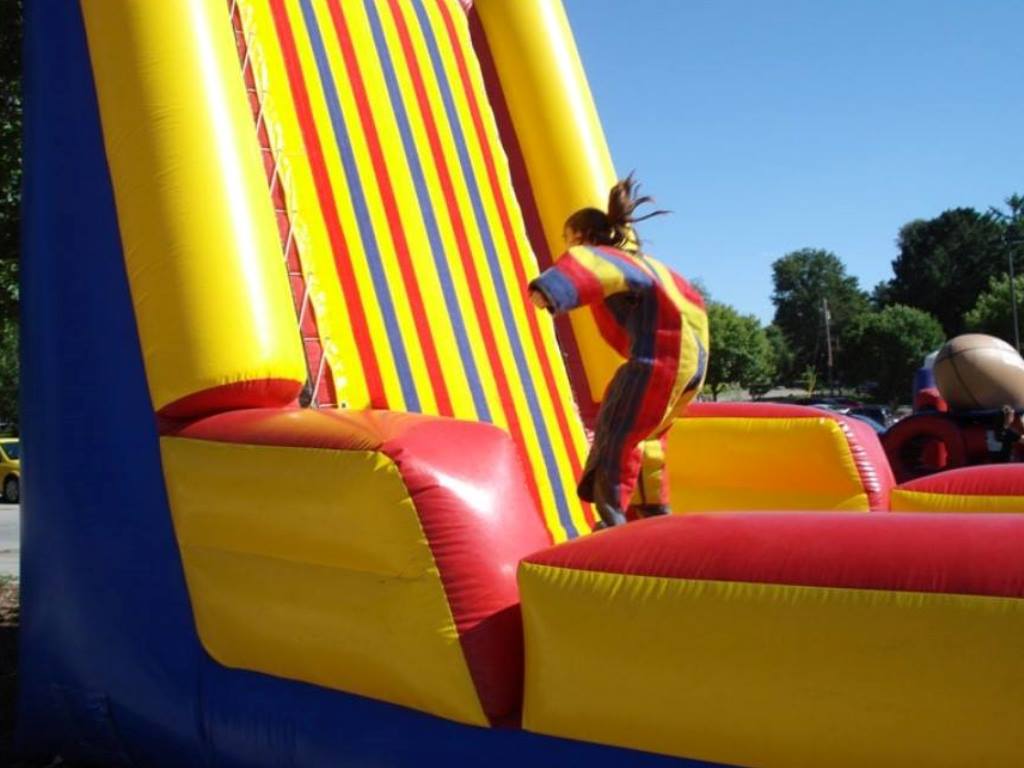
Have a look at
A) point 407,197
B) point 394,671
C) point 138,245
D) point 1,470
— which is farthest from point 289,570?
point 1,470

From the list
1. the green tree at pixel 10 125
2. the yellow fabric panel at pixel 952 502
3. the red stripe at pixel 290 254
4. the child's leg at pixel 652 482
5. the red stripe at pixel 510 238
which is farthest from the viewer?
the green tree at pixel 10 125

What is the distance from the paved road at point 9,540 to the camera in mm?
7536

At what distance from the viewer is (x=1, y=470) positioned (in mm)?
16641

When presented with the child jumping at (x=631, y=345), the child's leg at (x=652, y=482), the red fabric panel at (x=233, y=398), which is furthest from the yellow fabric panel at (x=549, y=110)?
the red fabric panel at (x=233, y=398)

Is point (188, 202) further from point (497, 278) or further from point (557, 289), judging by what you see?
point (497, 278)

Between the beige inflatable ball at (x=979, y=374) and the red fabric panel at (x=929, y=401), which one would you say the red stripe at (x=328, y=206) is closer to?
the beige inflatable ball at (x=979, y=374)

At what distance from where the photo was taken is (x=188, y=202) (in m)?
2.55

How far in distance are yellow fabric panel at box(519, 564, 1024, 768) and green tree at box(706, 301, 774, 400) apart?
49187 mm

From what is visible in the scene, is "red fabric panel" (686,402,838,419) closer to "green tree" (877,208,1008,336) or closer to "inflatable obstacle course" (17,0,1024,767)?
"inflatable obstacle course" (17,0,1024,767)

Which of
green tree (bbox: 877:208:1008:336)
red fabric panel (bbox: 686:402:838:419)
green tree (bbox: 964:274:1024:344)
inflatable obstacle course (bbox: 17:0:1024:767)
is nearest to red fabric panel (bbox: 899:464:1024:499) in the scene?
inflatable obstacle course (bbox: 17:0:1024:767)

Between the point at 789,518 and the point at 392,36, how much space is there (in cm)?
272

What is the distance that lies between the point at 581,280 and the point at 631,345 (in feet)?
1.02

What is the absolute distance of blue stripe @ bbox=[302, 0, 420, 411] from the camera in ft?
10.7

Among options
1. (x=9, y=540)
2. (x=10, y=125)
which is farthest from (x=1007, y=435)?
(x=9, y=540)
